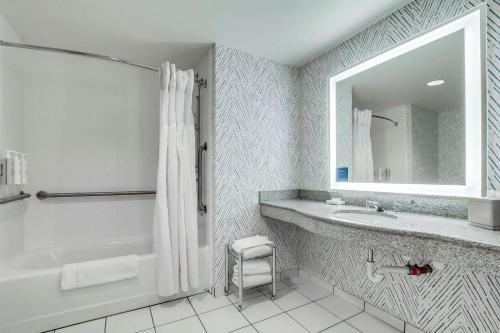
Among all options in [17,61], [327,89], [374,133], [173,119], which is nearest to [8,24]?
[17,61]

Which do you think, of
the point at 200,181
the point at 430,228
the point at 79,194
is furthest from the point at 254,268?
the point at 79,194

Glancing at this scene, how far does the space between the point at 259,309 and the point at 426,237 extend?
1325 millimetres

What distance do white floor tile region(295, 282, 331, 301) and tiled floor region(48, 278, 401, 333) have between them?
0.6 inches

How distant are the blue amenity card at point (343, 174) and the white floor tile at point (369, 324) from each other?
42.0 inches

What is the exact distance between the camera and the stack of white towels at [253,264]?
74.7 inches

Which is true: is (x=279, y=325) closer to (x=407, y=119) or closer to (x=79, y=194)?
(x=407, y=119)

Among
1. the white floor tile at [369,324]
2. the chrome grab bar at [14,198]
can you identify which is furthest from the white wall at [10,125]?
the white floor tile at [369,324]

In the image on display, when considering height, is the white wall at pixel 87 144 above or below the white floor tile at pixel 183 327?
above

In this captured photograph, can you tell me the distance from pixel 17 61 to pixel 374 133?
10.1 ft

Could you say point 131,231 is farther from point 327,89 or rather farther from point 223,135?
point 327,89

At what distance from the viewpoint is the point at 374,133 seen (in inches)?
75.9

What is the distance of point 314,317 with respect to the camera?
174 cm

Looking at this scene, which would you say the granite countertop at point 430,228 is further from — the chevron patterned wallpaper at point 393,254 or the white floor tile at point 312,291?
the white floor tile at point 312,291

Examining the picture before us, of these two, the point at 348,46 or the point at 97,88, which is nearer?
the point at 348,46
